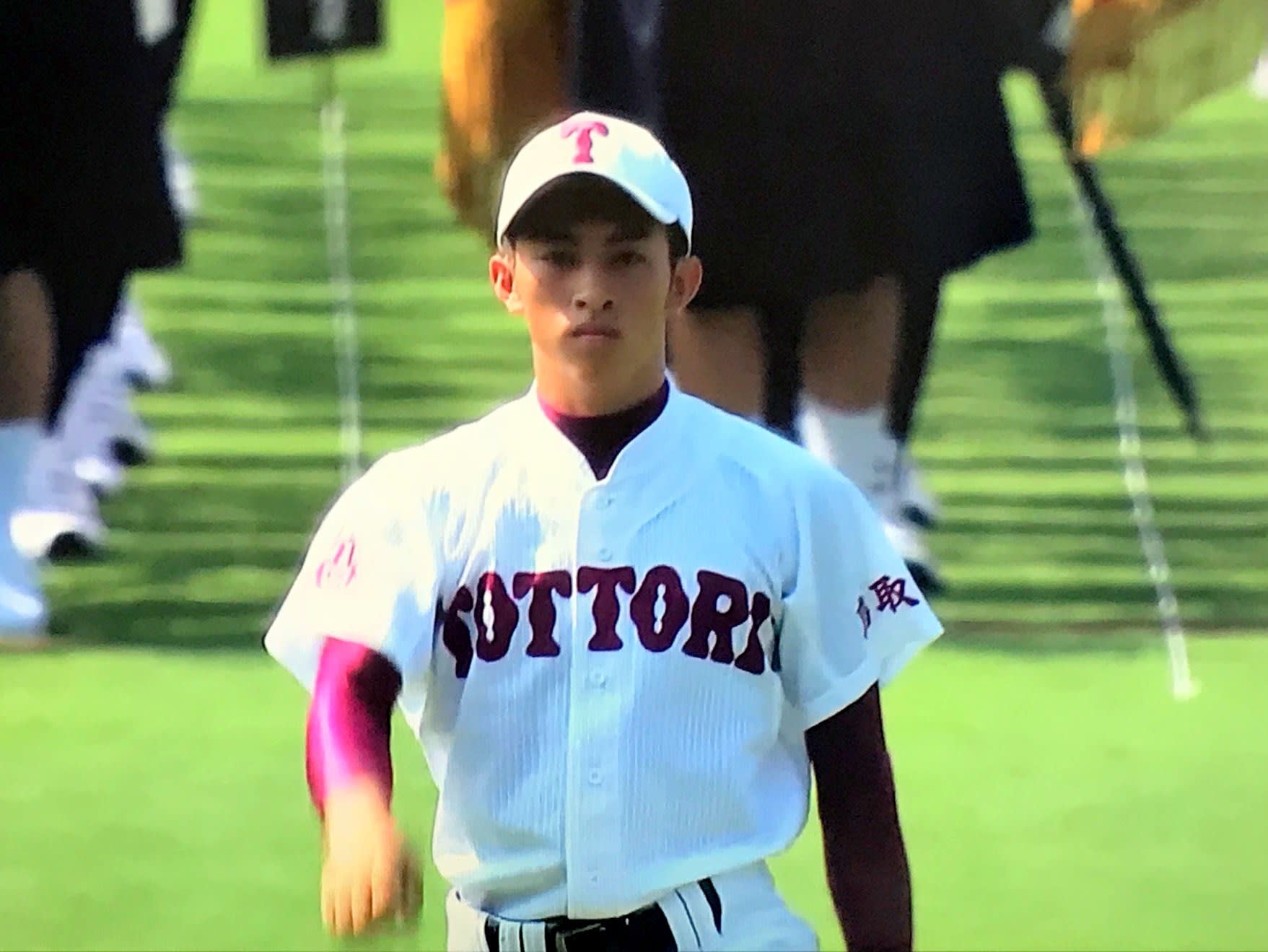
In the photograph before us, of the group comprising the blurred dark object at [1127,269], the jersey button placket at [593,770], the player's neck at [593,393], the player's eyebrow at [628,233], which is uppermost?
the player's eyebrow at [628,233]

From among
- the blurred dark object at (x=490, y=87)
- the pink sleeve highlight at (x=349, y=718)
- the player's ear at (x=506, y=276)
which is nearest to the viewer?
the pink sleeve highlight at (x=349, y=718)

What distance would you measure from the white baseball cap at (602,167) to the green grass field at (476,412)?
44.8 inches

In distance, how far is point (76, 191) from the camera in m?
2.37

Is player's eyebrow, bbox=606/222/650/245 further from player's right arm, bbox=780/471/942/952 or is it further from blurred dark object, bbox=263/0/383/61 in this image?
blurred dark object, bbox=263/0/383/61

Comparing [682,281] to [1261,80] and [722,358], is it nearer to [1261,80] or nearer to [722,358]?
[722,358]

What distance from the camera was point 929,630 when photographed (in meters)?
1.29

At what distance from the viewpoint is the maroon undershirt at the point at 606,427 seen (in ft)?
4.00

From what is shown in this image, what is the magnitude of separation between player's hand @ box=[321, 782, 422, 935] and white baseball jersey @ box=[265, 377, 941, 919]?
13cm

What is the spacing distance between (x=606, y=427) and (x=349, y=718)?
0.26m

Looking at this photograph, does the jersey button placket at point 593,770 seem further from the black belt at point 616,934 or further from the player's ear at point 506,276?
the player's ear at point 506,276

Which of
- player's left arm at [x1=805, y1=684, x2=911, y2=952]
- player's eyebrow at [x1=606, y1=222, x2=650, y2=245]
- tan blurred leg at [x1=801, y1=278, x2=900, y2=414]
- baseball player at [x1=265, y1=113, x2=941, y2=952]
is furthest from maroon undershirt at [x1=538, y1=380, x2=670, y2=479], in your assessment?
tan blurred leg at [x1=801, y1=278, x2=900, y2=414]

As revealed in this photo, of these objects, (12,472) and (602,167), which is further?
(12,472)

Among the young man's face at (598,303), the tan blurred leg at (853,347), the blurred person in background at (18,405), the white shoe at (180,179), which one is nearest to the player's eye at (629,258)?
the young man's face at (598,303)

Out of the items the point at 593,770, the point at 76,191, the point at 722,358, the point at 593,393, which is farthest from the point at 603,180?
the point at 76,191
